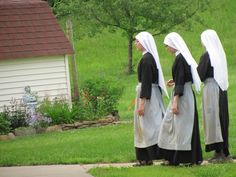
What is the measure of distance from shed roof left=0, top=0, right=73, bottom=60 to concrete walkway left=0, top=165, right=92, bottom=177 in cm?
743

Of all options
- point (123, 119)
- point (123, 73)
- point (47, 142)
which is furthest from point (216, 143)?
point (123, 73)

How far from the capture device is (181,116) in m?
11.1

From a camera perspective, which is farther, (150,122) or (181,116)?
(150,122)

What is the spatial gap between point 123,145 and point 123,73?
22.3 metres

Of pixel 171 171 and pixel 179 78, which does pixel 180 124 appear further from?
pixel 171 171

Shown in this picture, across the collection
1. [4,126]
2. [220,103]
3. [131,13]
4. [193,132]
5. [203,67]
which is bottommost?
[4,126]

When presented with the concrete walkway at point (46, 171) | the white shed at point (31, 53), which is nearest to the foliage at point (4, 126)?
the white shed at point (31, 53)

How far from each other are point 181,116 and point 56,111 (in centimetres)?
753

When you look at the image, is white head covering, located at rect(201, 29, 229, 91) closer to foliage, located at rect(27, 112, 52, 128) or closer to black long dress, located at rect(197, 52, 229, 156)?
black long dress, located at rect(197, 52, 229, 156)

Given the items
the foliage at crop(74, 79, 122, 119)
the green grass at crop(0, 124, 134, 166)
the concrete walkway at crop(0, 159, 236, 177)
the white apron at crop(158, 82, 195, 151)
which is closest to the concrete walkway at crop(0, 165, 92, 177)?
the concrete walkway at crop(0, 159, 236, 177)

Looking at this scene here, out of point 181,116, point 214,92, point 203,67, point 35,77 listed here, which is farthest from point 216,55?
point 35,77

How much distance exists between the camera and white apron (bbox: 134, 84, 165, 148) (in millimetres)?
11359

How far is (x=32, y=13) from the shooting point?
66.4ft

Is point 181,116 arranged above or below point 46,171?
above
